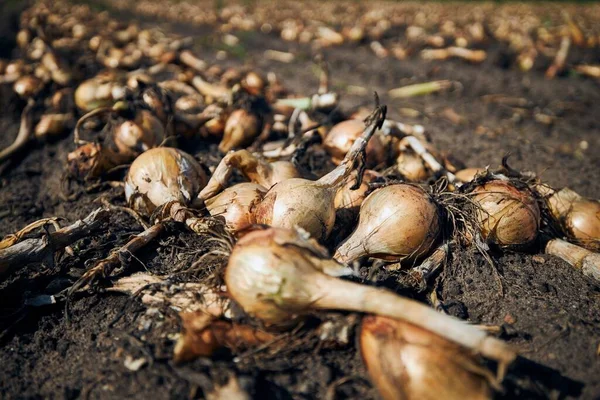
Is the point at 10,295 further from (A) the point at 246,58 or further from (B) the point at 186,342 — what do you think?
(A) the point at 246,58

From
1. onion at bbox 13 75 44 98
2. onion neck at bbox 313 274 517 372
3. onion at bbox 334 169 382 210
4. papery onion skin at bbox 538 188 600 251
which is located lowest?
onion at bbox 13 75 44 98

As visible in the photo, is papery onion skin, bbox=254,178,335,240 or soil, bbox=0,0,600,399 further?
papery onion skin, bbox=254,178,335,240

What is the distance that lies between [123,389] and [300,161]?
199cm

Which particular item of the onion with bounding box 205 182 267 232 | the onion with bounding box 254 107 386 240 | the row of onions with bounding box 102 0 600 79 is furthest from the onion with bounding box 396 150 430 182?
the row of onions with bounding box 102 0 600 79

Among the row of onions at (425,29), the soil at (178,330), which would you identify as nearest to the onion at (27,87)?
the soil at (178,330)

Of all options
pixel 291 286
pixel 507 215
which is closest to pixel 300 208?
pixel 291 286

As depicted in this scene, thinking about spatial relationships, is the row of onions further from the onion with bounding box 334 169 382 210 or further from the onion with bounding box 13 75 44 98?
the onion with bounding box 334 169 382 210

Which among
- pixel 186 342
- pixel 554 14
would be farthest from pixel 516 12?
pixel 186 342

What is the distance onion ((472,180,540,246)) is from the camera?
224cm

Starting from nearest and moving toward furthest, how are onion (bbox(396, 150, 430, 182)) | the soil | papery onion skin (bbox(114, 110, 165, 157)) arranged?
the soil → onion (bbox(396, 150, 430, 182)) → papery onion skin (bbox(114, 110, 165, 157))

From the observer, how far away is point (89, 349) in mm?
1918

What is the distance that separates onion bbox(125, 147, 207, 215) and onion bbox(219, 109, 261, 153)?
97cm

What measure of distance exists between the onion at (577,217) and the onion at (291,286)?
1577 mm

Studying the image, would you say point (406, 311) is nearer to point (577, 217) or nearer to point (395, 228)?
point (395, 228)
